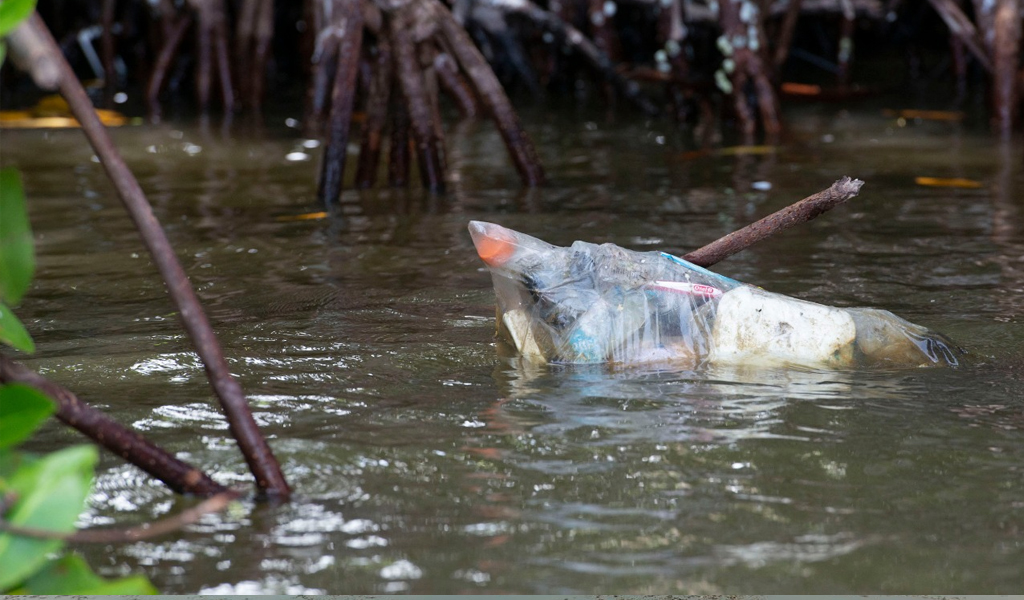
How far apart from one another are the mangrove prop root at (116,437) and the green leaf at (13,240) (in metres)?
0.27

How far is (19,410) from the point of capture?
142cm

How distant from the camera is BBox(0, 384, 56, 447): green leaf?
55.6 inches

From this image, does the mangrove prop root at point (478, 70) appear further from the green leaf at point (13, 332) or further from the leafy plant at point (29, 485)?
the leafy plant at point (29, 485)

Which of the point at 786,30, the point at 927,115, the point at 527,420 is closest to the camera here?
the point at 527,420

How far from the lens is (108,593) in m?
1.37

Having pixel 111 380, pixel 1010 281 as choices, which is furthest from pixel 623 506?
pixel 1010 281

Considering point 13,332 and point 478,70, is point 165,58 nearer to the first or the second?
point 478,70

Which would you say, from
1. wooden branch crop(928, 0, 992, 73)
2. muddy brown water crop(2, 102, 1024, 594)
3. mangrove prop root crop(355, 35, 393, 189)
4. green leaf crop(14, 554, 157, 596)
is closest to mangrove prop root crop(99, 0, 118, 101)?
mangrove prop root crop(355, 35, 393, 189)

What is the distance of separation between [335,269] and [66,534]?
3.31m

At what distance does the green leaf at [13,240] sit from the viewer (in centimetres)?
157

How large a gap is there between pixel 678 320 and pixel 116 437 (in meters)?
1.54

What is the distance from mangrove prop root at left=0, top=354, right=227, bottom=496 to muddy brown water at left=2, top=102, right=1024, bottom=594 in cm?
11

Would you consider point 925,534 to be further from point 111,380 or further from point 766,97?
point 766,97

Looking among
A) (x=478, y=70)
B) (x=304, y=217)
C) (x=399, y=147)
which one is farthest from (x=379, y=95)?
(x=304, y=217)
